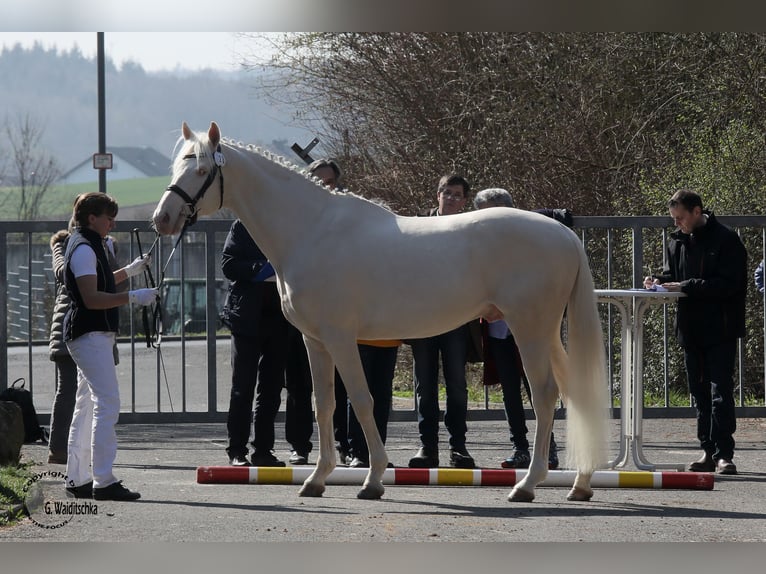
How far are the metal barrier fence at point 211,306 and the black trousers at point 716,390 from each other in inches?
64.2

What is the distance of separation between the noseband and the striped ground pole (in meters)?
1.76

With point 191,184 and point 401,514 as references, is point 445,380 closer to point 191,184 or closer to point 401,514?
point 401,514

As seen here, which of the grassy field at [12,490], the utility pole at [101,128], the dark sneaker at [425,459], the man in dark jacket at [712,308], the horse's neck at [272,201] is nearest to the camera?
the grassy field at [12,490]

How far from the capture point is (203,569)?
571 centimetres

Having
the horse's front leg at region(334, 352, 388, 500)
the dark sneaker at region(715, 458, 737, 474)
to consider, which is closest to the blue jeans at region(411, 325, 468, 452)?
the horse's front leg at region(334, 352, 388, 500)

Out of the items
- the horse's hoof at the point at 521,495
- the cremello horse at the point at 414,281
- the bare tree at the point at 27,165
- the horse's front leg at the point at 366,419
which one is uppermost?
the bare tree at the point at 27,165

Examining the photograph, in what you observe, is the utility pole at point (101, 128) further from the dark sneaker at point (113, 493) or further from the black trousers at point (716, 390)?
the dark sneaker at point (113, 493)

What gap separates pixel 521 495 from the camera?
804 cm

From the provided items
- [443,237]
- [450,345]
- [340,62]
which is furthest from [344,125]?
[443,237]

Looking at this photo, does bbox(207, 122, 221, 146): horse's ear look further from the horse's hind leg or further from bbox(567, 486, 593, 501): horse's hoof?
bbox(567, 486, 593, 501): horse's hoof

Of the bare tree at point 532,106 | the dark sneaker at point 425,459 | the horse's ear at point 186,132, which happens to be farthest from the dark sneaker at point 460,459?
the bare tree at point 532,106

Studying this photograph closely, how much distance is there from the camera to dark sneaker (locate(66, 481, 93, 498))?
804 centimetres

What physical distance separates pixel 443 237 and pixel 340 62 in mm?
11158

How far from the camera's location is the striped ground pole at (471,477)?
27.7 feet
